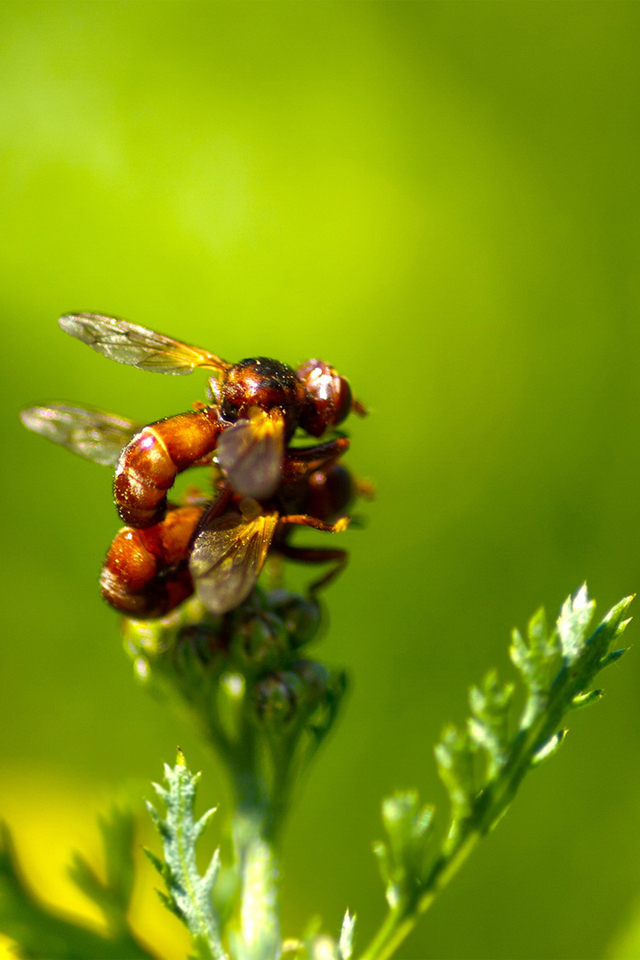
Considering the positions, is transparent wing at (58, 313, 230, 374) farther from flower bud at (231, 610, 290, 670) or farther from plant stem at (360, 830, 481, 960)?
plant stem at (360, 830, 481, 960)

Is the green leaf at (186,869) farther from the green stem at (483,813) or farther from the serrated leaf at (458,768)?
the serrated leaf at (458,768)

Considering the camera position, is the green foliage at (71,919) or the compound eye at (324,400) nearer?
the green foliage at (71,919)

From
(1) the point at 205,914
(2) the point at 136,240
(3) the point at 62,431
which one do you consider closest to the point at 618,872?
(1) the point at 205,914

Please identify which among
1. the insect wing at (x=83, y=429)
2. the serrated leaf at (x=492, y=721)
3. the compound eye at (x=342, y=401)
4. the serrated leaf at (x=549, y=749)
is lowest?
the serrated leaf at (x=549, y=749)

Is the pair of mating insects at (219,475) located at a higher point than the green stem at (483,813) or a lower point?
higher

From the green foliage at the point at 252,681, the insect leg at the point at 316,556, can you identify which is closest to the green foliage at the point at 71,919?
the green foliage at the point at 252,681

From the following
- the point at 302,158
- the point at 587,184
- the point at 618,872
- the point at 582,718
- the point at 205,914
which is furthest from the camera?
the point at 302,158

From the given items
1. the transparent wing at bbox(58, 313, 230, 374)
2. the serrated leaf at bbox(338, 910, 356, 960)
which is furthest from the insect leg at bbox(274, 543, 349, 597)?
the serrated leaf at bbox(338, 910, 356, 960)

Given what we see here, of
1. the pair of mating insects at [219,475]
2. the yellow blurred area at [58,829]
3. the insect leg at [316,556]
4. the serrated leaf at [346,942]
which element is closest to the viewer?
the serrated leaf at [346,942]

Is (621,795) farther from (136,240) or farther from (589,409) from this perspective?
(136,240)
